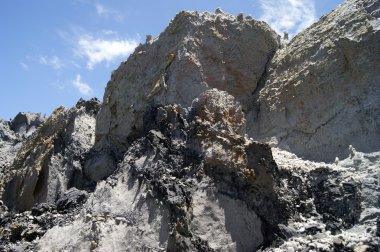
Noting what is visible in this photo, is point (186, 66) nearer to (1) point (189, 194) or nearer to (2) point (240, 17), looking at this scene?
(2) point (240, 17)

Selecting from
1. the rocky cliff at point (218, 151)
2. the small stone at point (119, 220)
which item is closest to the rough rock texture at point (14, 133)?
the rocky cliff at point (218, 151)

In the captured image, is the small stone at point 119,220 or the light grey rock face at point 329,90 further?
the light grey rock face at point 329,90

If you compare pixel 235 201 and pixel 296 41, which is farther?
pixel 296 41

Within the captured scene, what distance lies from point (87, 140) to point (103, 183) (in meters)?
5.27

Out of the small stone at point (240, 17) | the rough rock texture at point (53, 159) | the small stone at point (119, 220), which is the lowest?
the small stone at point (119, 220)

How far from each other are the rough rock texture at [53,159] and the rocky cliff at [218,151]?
0.05m

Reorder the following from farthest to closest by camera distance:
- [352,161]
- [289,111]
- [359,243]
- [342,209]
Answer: [289,111] < [352,161] < [342,209] < [359,243]

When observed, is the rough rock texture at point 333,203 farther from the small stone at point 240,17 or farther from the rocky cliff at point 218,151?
the small stone at point 240,17

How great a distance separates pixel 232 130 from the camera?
48.0ft

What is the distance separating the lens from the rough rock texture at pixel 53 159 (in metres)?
18.3

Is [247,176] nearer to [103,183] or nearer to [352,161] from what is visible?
[352,161]

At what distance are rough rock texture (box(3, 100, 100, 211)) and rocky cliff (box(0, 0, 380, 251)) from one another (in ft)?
0.17

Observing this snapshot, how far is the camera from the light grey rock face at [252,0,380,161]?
1521 centimetres

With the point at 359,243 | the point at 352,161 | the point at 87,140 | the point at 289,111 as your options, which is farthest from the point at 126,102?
the point at 359,243
